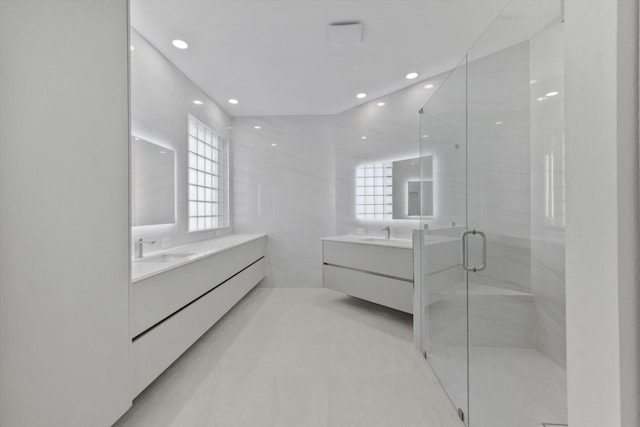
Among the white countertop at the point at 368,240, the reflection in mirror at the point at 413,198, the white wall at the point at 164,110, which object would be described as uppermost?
the white wall at the point at 164,110

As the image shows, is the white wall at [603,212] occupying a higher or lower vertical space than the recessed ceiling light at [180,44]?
lower

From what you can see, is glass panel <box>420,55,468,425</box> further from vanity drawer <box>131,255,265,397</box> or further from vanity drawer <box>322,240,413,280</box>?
vanity drawer <box>131,255,265,397</box>

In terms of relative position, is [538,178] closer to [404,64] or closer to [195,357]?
[404,64]

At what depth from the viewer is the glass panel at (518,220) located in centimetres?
106

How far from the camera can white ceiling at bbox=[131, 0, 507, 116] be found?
1.98m

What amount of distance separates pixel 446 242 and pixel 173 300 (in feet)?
6.22

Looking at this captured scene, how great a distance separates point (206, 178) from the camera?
142 inches

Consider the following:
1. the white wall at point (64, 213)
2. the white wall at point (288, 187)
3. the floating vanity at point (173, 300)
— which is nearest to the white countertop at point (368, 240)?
the white wall at point (288, 187)

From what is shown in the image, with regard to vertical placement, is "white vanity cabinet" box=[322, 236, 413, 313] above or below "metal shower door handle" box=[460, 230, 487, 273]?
below

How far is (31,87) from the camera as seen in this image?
94 centimetres

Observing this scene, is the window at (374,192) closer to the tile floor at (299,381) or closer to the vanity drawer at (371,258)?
the vanity drawer at (371,258)

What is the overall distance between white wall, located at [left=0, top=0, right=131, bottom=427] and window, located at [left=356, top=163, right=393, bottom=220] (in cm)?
291

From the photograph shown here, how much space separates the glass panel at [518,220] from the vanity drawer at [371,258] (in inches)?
46.1

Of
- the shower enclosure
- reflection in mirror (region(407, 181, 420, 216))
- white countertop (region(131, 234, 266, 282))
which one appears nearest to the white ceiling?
the shower enclosure
